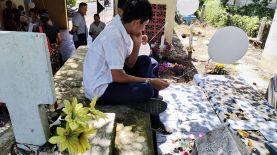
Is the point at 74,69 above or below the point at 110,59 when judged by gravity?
below

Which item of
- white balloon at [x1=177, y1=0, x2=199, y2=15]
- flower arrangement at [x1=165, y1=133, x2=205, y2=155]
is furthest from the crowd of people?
white balloon at [x1=177, y1=0, x2=199, y2=15]

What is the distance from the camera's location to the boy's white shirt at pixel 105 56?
2379 millimetres

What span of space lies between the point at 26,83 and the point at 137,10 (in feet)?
4.12

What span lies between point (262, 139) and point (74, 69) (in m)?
2.80

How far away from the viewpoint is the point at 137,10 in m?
2.39

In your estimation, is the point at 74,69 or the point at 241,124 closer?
the point at 241,124

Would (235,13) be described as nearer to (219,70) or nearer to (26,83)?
(219,70)

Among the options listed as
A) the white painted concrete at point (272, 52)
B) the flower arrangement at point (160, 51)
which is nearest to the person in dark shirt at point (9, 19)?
the flower arrangement at point (160, 51)

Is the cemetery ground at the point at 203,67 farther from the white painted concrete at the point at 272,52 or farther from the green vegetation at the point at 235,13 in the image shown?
the green vegetation at the point at 235,13

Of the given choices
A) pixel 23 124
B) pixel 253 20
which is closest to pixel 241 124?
pixel 23 124

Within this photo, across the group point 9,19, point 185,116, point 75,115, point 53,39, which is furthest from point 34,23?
point 75,115

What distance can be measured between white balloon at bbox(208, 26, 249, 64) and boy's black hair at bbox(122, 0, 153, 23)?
2.17m

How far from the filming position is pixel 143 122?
8.54 ft

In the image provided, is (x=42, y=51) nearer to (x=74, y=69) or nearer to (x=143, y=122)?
(x=143, y=122)
